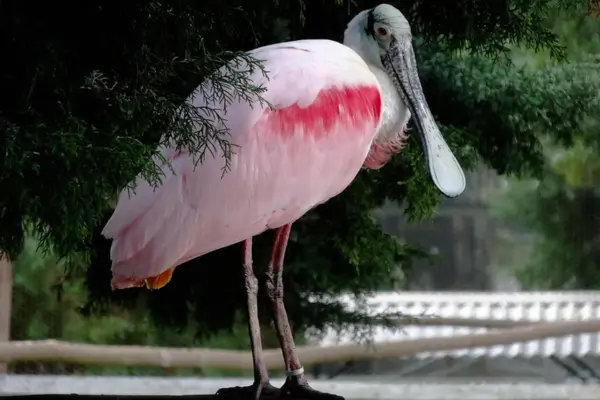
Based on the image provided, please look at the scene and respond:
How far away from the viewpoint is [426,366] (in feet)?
4.27

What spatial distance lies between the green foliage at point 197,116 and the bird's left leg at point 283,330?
177 mm

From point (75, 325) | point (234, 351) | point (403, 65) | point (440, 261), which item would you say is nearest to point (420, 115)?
point (403, 65)

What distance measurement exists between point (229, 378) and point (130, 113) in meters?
0.64

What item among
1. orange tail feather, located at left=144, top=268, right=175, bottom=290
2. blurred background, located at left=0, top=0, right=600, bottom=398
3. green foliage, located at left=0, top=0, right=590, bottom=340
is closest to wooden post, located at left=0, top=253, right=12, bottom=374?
blurred background, located at left=0, top=0, right=600, bottom=398

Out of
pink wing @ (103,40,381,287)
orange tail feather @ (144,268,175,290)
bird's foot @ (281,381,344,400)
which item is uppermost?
pink wing @ (103,40,381,287)

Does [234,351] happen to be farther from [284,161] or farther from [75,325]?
[284,161]

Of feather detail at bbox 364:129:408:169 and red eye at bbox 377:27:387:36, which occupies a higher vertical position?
red eye at bbox 377:27:387:36

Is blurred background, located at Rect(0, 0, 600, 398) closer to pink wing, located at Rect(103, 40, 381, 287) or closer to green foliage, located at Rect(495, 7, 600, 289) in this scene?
green foliage, located at Rect(495, 7, 600, 289)

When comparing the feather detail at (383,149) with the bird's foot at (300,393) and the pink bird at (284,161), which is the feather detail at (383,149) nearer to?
the pink bird at (284,161)

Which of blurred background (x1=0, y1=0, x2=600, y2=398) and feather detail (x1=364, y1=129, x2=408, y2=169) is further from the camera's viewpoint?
blurred background (x1=0, y1=0, x2=600, y2=398)

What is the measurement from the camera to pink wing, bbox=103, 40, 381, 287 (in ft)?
2.63

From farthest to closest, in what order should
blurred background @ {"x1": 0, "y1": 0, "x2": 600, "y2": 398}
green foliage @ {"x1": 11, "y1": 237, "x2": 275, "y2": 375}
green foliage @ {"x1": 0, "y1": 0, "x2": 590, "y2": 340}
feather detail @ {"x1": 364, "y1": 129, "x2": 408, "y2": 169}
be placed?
green foliage @ {"x1": 11, "y1": 237, "x2": 275, "y2": 375}
blurred background @ {"x1": 0, "y1": 0, "x2": 600, "y2": 398}
feather detail @ {"x1": 364, "y1": 129, "x2": 408, "y2": 169}
green foliage @ {"x1": 0, "y1": 0, "x2": 590, "y2": 340}

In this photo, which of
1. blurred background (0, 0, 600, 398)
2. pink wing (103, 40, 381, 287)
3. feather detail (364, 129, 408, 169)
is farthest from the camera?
blurred background (0, 0, 600, 398)

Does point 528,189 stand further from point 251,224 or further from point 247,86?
point 247,86
